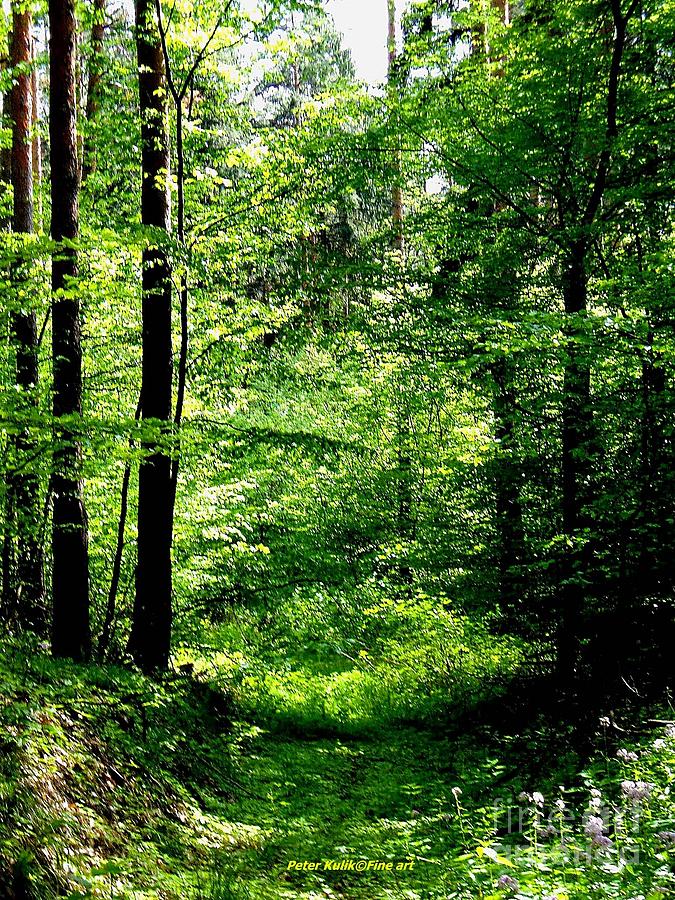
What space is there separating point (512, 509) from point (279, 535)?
18.4ft

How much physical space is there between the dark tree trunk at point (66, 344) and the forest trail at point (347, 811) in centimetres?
237

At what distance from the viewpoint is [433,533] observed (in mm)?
8125

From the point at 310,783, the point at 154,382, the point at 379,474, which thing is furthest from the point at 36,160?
the point at 310,783

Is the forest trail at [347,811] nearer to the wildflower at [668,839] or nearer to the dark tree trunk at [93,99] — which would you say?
the wildflower at [668,839]

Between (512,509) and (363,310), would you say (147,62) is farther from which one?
(512,509)

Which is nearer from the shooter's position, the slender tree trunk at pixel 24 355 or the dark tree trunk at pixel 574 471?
the dark tree trunk at pixel 574 471

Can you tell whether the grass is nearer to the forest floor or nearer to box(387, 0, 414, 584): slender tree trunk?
the forest floor

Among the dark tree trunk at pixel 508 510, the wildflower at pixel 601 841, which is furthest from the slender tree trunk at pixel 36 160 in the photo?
the wildflower at pixel 601 841

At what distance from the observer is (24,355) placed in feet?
25.9

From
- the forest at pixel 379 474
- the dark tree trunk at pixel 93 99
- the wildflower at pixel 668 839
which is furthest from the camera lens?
the dark tree trunk at pixel 93 99

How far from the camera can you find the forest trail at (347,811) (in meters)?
4.25

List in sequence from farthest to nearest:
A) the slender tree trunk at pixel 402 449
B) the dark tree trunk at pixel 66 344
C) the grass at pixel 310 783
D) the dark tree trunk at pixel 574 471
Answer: the slender tree trunk at pixel 402 449 → the dark tree trunk at pixel 574 471 → the dark tree trunk at pixel 66 344 → the grass at pixel 310 783

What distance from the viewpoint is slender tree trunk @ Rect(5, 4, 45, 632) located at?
6.80m

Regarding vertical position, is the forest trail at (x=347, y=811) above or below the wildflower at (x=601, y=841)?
below
